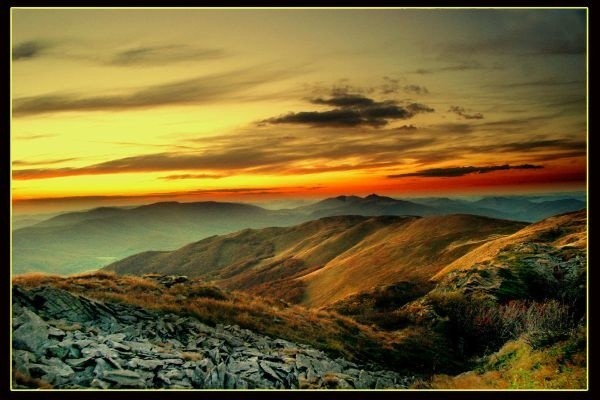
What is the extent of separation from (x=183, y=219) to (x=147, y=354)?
28.9 feet

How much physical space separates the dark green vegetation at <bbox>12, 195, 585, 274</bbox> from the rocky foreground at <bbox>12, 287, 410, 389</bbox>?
16.1 feet

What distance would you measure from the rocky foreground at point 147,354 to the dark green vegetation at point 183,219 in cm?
491

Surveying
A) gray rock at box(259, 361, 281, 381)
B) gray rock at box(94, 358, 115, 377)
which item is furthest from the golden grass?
gray rock at box(94, 358, 115, 377)

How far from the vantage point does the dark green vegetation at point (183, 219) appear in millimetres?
25453

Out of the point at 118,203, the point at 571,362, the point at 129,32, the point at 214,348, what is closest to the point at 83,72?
the point at 129,32

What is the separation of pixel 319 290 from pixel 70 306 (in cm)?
1405

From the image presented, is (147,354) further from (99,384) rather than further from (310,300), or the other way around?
Answer: (310,300)

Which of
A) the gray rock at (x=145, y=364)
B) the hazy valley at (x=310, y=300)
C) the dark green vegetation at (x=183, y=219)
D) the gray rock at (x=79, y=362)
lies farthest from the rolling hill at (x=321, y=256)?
the gray rock at (x=145, y=364)

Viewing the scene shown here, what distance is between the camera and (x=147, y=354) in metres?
19.4

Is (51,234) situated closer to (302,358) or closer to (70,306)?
(70,306)

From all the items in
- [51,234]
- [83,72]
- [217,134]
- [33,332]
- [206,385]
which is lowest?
[206,385]

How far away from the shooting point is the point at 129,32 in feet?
Result: 74.8

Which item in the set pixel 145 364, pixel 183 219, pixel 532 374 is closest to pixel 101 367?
pixel 145 364

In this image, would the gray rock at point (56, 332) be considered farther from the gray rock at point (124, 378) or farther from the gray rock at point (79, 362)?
the gray rock at point (124, 378)
